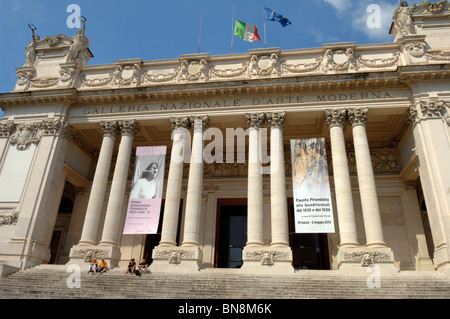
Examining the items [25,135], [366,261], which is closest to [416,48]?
[366,261]

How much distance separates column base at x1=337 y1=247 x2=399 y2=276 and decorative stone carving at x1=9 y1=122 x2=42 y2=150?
726 inches

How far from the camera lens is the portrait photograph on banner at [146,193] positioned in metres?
16.9

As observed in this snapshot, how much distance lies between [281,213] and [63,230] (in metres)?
16.0

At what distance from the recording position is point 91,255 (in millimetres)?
16969

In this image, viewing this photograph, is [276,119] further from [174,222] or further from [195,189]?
[174,222]

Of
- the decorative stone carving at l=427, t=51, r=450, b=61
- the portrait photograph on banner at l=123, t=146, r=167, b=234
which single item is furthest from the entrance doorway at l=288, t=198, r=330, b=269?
the decorative stone carving at l=427, t=51, r=450, b=61

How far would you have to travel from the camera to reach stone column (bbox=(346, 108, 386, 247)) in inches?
623

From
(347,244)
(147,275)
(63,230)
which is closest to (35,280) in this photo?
(147,275)

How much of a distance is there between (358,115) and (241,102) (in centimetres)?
649

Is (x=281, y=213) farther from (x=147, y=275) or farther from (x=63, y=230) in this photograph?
(x=63, y=230)

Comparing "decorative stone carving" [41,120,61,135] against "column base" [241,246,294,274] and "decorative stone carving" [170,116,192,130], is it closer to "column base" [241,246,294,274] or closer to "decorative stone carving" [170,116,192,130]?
"decorative stone carving" [170,116,192,130]

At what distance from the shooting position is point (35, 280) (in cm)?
1461

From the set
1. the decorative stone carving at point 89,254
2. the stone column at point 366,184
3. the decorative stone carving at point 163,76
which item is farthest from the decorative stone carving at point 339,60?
the decorative stone carving at point 89,254
